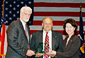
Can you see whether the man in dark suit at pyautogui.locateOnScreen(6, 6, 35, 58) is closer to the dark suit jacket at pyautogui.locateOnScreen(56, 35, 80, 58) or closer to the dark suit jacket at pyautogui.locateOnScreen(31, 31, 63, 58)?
the dark suit jacket at pyautogui.locateOnScreen(31, 31, 63, 58)

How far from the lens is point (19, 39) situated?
245 cm

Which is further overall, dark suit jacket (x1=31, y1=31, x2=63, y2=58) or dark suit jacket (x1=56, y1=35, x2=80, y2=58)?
dark suit jacket (x1=31, y1=31, x2=63, y2=58)

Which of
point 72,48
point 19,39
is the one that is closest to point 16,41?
point 19,39

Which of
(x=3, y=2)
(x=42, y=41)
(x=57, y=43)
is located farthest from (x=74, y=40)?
(x=3, y=2)

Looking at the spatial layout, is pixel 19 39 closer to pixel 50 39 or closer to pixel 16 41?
pixel 16 41

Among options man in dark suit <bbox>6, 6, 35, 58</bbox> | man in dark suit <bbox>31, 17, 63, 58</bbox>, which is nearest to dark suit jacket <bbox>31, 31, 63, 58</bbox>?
man in dark suit <bbox>31, 17, 63, 58</bbox>

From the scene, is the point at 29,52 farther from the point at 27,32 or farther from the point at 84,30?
the point at 84,30

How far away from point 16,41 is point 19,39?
0.23 ft

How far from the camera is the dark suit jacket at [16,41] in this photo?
2.37m

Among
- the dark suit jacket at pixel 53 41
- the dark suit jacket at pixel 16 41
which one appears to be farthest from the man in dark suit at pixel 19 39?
the dark suit jacket at pixel 53 41

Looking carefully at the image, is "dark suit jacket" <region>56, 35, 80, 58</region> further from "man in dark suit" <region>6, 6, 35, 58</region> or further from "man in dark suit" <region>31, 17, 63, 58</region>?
"man in dark suit" <region>6, 6, 35, 58</region>

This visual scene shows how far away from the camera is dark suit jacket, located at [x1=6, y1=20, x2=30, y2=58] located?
237cm

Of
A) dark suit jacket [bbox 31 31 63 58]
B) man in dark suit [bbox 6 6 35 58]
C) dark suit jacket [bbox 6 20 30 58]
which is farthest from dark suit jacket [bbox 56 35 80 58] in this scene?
dark suit jacket [bbox 6 20 30 58]

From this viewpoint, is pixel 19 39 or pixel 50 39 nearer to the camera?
pixel 19 39
